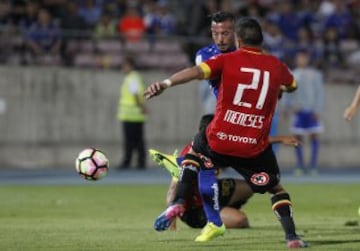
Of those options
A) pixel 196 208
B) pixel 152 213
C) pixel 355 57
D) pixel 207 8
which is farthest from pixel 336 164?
pixel 196 208

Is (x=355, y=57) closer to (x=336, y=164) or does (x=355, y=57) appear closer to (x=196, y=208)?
(x=336, y=164)

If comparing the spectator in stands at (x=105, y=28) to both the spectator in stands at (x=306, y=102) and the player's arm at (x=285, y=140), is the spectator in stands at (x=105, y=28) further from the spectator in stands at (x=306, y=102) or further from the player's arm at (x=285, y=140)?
the player's arm at (x=285, y=140)

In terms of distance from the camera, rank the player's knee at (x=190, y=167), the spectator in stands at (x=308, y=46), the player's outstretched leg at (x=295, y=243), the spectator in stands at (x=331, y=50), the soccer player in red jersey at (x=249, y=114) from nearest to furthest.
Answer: the player's outstretched leg at (x=295, y=243) < the soccer player in red jersey at (x=249, y=114) < the player's knee at (x=190, y=167) < the spectator in stands at (x=308, y=46) < the spectator in stands at (x=331, y=50)

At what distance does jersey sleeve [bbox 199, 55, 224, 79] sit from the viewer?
11719mm

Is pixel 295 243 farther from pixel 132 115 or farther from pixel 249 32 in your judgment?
pixel 132 115

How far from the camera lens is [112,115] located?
1148 inches

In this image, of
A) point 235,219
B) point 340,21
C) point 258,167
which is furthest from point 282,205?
point 340,21

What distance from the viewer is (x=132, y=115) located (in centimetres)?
2680

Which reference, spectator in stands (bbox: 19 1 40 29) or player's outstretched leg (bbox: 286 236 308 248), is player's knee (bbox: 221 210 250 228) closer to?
player's outstretched leg (bbox: 286 236 308 248)

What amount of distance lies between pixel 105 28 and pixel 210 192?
54.0 feet

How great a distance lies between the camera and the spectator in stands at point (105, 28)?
1117 inches

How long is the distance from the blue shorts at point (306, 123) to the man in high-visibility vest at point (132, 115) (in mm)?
3396

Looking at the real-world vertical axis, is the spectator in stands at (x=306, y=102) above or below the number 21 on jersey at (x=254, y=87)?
below

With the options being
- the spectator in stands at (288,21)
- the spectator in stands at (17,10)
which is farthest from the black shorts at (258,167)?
the spectator in stands at (288,21)
